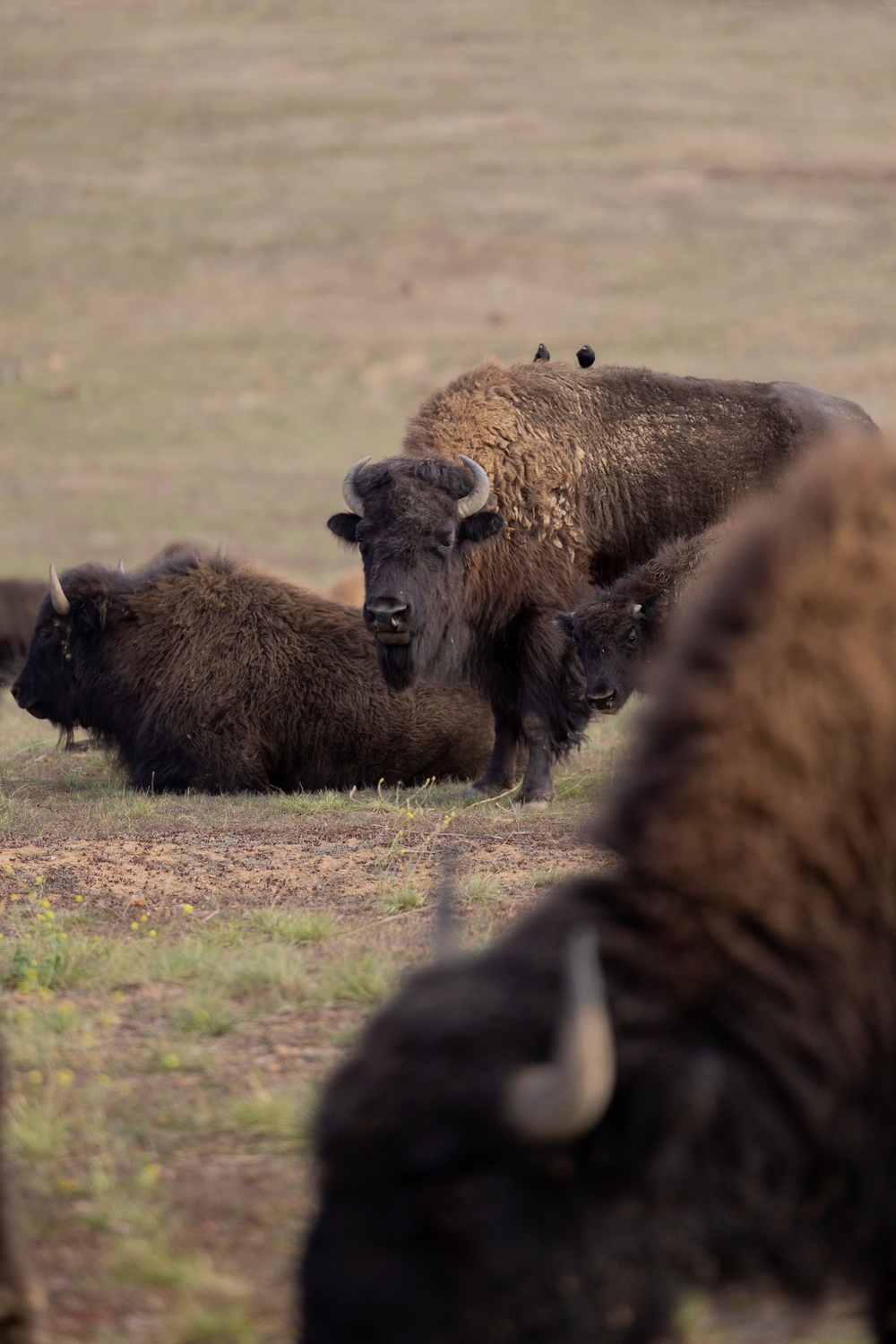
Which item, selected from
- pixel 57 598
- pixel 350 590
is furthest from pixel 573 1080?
pixel 350 590

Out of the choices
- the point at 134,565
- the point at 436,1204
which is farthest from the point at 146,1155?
the point at 134,565

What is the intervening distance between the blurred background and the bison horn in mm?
20493

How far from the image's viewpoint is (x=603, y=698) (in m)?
8.56

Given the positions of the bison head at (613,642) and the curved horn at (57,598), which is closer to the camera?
the bison head at (613,642)

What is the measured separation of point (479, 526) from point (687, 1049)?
21.5ft

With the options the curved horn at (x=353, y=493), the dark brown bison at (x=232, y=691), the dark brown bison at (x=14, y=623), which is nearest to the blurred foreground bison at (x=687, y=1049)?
the curved horn at (x=353, y=493)

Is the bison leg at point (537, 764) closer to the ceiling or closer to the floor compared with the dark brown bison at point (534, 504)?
closer to the floor

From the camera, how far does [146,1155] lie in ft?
12.7

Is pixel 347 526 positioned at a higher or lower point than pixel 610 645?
higher

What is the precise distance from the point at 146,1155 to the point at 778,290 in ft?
144

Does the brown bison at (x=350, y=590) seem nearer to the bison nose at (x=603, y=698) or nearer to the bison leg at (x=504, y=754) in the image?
the bison leg at (x=504, y=754)

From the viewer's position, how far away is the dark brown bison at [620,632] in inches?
335

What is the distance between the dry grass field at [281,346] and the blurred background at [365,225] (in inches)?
7.2

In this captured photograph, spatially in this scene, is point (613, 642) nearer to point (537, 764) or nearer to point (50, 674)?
point (537, 764)
